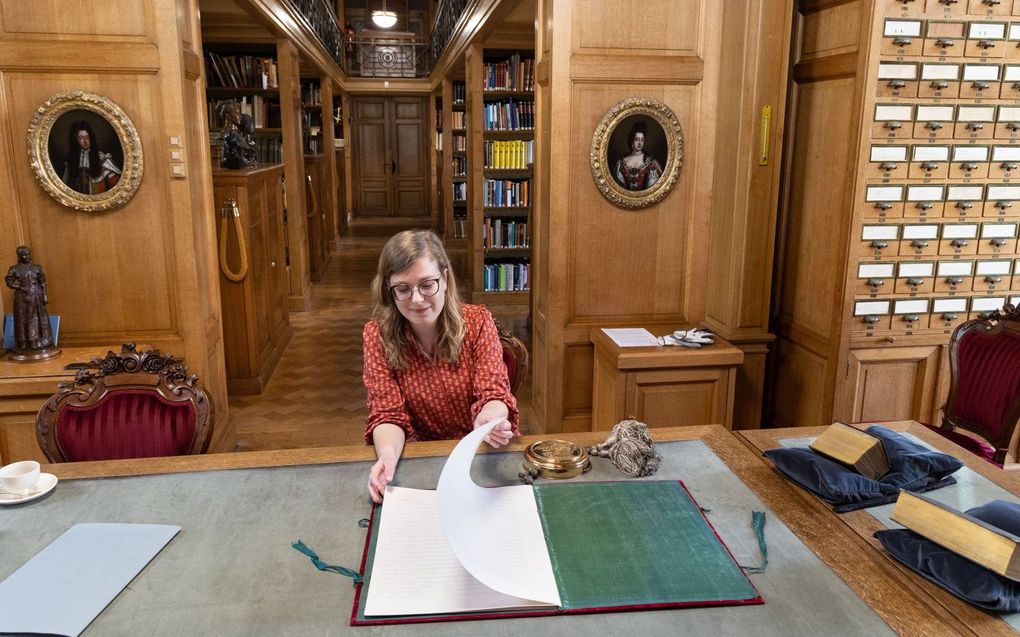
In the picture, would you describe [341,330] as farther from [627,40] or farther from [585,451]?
[585,451]

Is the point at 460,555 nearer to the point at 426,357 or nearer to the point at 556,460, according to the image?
the point at 556,460

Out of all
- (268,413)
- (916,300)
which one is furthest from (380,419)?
(268,413)

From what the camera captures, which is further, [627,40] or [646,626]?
[627,40]

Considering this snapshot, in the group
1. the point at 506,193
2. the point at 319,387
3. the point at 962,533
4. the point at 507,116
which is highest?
the point at 507,116

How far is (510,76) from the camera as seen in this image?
780cm

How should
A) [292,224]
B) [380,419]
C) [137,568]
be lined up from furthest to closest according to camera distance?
[292,224] < [380,419] < [137,568]

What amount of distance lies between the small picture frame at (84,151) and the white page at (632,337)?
2.36 m

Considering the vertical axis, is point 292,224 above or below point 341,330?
above

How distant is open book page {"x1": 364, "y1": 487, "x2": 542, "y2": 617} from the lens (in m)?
1.35

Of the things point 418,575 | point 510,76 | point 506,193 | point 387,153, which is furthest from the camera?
point 387,153

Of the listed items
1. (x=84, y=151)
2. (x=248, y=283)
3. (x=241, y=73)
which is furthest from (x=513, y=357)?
(x=241, y=73)

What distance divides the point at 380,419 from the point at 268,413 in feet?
9.70

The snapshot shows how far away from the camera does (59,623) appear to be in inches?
50.6

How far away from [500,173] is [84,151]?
490 centimetres
